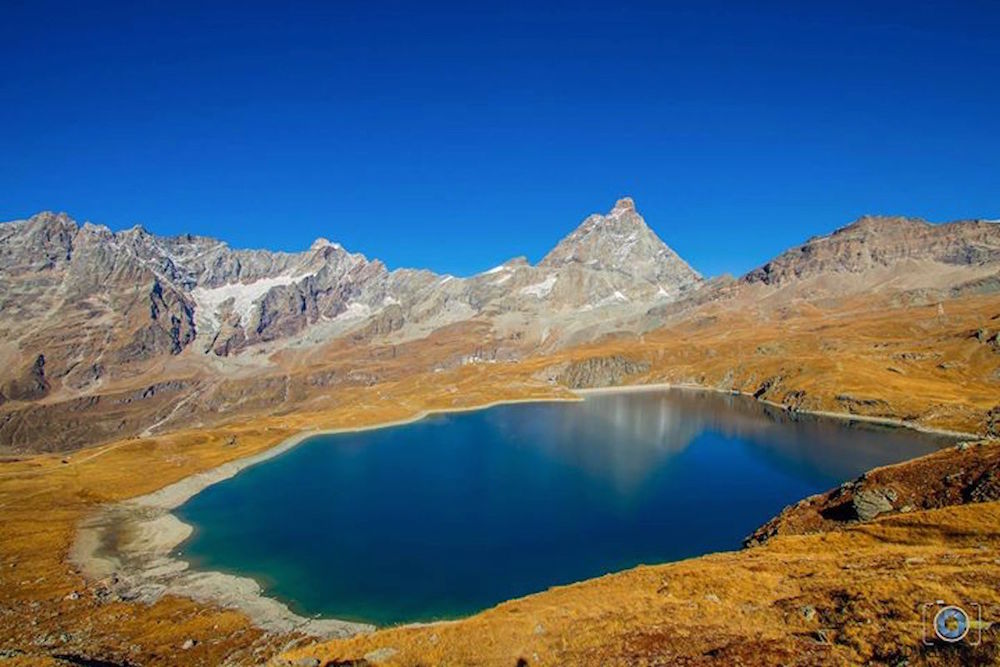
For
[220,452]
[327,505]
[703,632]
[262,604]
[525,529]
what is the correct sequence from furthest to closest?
[220,452], [327,505], [525,529], [262,604], [703,632]

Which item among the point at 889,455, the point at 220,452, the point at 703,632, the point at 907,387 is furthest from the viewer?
the point at 907,387

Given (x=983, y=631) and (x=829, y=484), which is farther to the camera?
(x=829, y=484)

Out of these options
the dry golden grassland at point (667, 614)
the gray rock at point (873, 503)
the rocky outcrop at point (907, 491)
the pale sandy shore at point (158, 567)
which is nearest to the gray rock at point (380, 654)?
Answer: the dry golden grassland at point (667, 614)

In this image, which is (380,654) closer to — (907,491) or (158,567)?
(907,491)

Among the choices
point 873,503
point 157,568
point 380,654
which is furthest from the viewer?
point 157,568

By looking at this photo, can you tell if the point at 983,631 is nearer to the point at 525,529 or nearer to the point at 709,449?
the point at 525,529

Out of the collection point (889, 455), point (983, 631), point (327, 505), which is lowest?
point (327, 505)

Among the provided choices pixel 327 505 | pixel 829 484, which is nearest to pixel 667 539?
pixel 829 484

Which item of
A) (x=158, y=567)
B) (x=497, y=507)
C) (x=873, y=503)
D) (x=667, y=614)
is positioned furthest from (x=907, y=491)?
(x=158, y=567)
